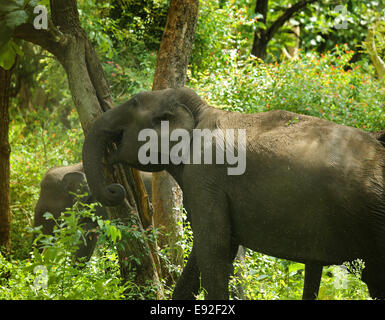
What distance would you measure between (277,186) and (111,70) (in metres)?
8.06

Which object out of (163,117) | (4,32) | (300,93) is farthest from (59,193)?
(300,93)

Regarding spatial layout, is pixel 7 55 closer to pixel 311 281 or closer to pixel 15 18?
pixel 15 18

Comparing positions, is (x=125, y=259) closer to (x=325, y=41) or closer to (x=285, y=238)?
(x=285, y=238)

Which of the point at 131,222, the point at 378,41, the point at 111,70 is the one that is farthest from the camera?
the point at 378,41

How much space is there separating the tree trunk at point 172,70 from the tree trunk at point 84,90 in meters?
1.30

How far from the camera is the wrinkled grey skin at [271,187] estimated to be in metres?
4.42

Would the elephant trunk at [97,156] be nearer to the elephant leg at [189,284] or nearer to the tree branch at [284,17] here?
the elephant leg at [189,284]

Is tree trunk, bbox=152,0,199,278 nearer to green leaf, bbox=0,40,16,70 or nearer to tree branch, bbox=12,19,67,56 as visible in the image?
tree branch, bbox=12,19,67,56

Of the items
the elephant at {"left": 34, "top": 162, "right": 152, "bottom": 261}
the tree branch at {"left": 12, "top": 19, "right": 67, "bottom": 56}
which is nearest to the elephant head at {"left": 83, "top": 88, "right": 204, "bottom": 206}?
the tree branch at {"left": 12, "top": 19, "right": 67, "bottom": 56}

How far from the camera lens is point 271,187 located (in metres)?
4.69

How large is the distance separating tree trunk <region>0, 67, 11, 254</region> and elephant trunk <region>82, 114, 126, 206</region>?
293 centimetres

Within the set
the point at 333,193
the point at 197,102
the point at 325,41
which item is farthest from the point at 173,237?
the point at 325,41

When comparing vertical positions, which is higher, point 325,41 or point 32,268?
point 325,41
